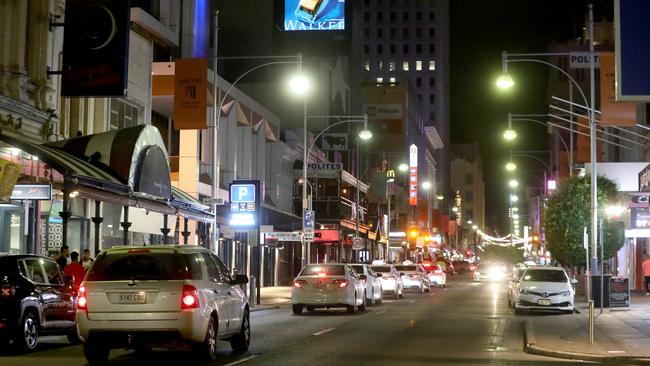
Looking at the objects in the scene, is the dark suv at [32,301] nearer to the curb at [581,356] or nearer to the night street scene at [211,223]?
the night street scene at [211,223]

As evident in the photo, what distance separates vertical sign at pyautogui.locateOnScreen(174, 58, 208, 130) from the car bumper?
16.1m

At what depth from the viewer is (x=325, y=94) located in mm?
69812

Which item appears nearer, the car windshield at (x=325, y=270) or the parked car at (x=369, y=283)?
the car windshield at (x=325, y=270)

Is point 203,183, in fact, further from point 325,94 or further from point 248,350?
point 325,94

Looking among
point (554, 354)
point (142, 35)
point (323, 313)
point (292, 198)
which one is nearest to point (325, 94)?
point (292, 198)

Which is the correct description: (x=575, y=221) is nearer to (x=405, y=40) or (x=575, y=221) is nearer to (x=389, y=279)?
(x=389, y=279)

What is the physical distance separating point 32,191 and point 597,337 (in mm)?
13204

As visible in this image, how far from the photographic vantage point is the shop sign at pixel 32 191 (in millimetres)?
21719

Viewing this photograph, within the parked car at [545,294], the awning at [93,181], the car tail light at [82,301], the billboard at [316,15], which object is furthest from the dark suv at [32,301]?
the billboard at [316,15]

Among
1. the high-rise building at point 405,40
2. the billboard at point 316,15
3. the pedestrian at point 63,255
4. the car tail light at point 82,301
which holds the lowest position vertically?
the car tail light at point 82,301

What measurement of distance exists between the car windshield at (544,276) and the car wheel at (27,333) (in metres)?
18.5

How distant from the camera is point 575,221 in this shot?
153 feet

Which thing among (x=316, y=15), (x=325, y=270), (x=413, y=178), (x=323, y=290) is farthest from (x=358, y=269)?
(x=413, y=178)

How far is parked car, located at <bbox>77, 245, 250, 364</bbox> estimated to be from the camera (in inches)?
547
